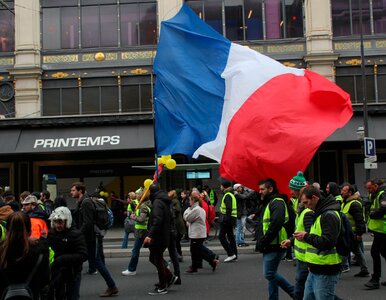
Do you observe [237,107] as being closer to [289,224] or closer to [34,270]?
[289,224]

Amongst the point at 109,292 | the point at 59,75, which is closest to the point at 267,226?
the point at 109,292

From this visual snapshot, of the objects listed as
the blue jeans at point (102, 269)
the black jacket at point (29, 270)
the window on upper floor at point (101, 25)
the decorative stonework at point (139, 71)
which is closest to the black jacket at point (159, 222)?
the blue jeans at point (102, 269)

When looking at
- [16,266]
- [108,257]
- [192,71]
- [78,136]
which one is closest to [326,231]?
[16,266]

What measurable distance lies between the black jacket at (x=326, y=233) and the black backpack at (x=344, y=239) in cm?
15

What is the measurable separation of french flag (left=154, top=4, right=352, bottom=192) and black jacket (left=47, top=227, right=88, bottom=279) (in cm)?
221

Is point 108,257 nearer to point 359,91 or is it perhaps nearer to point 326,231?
point 326,231

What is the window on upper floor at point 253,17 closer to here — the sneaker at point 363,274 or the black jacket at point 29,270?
the sneaker at point 363,274

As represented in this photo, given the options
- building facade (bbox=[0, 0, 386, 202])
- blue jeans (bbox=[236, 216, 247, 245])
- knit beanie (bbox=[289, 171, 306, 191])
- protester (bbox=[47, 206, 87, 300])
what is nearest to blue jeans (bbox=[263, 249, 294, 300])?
knit beanie (bbox=[289, 171, 306, 191])

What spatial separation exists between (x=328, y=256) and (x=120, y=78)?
20.5 meters

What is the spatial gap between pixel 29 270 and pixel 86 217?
4110 millimetres

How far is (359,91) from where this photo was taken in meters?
24.9

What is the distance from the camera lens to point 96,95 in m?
25.4

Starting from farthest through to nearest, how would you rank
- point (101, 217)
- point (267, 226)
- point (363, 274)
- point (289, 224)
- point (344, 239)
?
point (363, 274) → point (101, 217) → point (289, 224) → point (267, 226) → point (344, 239)

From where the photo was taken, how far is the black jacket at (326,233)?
5.68 meters
